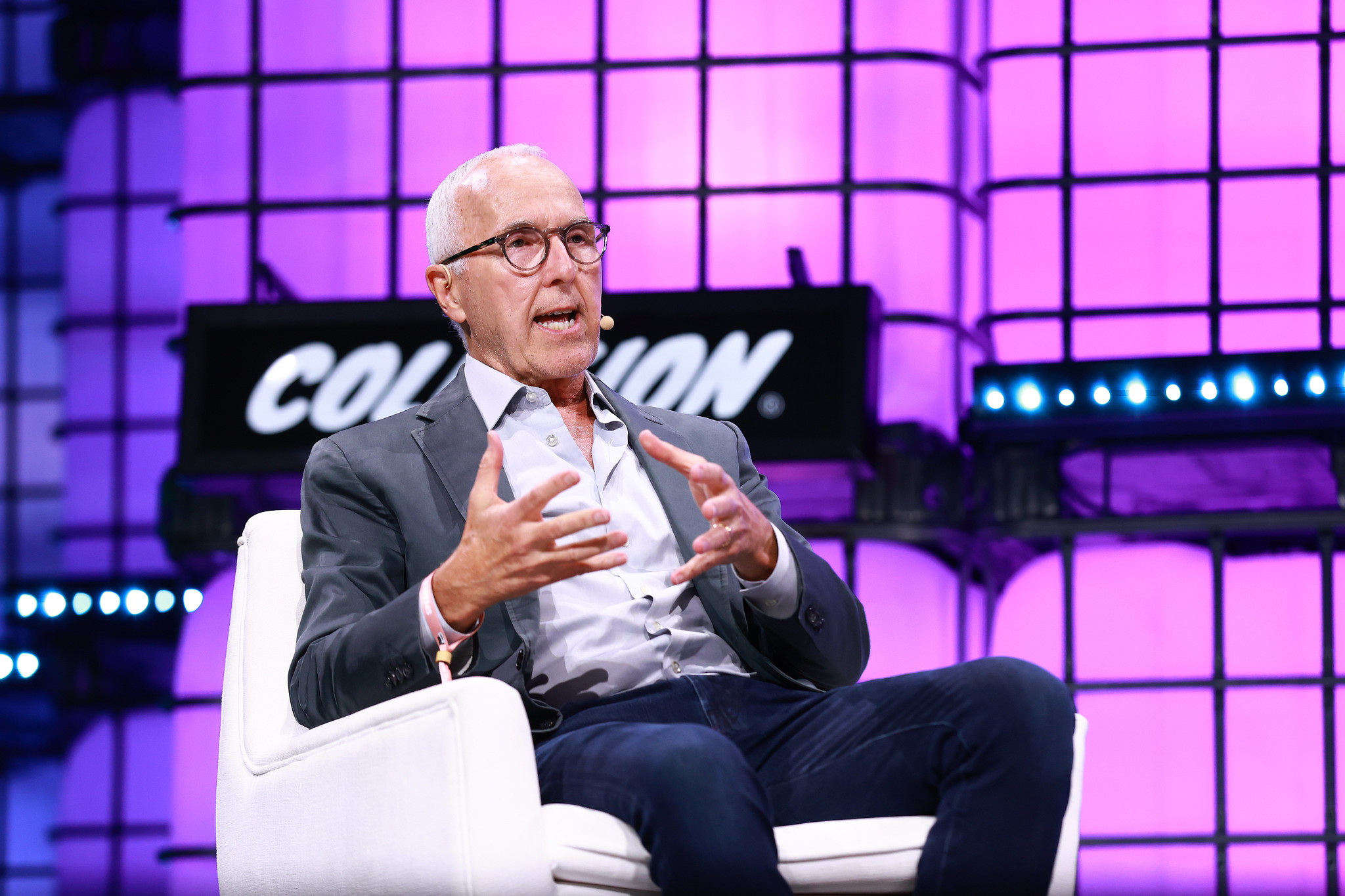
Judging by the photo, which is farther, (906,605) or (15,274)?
(15,274)

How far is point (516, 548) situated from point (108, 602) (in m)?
5.10

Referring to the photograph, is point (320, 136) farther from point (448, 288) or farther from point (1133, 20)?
point (448, 288)

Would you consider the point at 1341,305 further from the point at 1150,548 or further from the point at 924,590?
the point at 924,590

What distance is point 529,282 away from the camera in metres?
2.11

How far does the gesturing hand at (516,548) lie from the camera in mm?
1638

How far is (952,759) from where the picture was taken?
1.73 meters

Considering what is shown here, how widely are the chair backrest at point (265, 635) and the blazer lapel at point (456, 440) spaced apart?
221 mm

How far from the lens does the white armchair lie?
5.46ft

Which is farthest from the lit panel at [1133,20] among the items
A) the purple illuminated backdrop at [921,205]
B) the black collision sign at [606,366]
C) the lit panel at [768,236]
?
the black collision sign at [606,366]

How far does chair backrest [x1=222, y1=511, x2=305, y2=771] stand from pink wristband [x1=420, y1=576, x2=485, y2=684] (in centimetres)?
27

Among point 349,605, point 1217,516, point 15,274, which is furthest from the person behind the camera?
point 15,274

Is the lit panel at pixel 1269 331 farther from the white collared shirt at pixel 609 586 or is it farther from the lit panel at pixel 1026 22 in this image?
the white collared shirt at pixel 609 586

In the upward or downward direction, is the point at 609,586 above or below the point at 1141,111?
below

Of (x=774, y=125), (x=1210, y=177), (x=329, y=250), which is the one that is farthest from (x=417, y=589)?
(x=1210, y=177)
